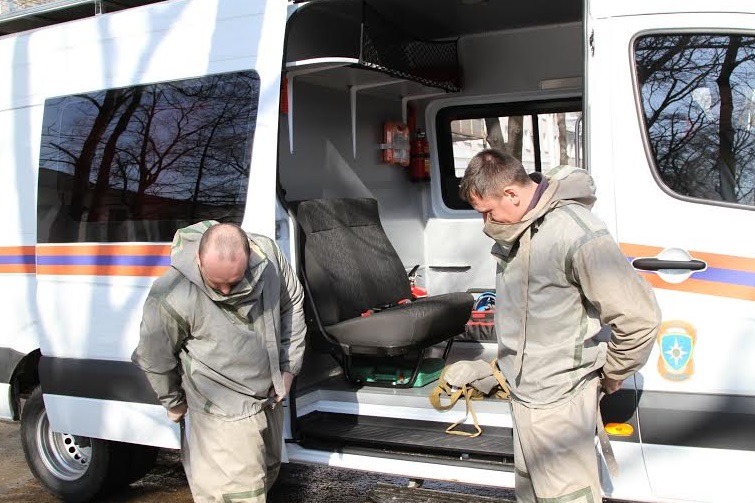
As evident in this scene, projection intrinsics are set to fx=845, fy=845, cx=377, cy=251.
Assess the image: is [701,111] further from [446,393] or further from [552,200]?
[446,393]

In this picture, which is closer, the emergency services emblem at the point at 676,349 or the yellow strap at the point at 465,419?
the emergency services emblem at the point at 676,349

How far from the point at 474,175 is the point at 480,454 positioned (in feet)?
4.45

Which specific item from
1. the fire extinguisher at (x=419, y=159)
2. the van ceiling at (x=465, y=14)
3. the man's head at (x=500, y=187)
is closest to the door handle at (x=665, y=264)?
the man's head at (x=500, y=187)

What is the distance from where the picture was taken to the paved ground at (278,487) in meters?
4.81

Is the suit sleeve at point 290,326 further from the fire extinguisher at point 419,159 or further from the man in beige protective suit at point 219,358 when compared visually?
the fire extinguisher at point 419,159

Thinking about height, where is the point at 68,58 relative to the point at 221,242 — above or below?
above

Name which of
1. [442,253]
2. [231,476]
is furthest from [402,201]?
[231,476]

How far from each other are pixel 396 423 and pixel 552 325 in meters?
1.48

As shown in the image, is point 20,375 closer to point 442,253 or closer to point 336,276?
point 336,276

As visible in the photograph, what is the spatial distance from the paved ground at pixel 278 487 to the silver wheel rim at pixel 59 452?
0.25m

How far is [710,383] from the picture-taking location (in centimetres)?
303

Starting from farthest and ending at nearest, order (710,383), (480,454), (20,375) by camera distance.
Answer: (20,375), (480,454), (710,383)

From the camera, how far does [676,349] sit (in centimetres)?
306

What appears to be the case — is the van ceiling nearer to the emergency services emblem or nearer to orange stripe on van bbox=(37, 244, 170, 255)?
orange stripe on van bbox=(37, 244, 170, 255)
